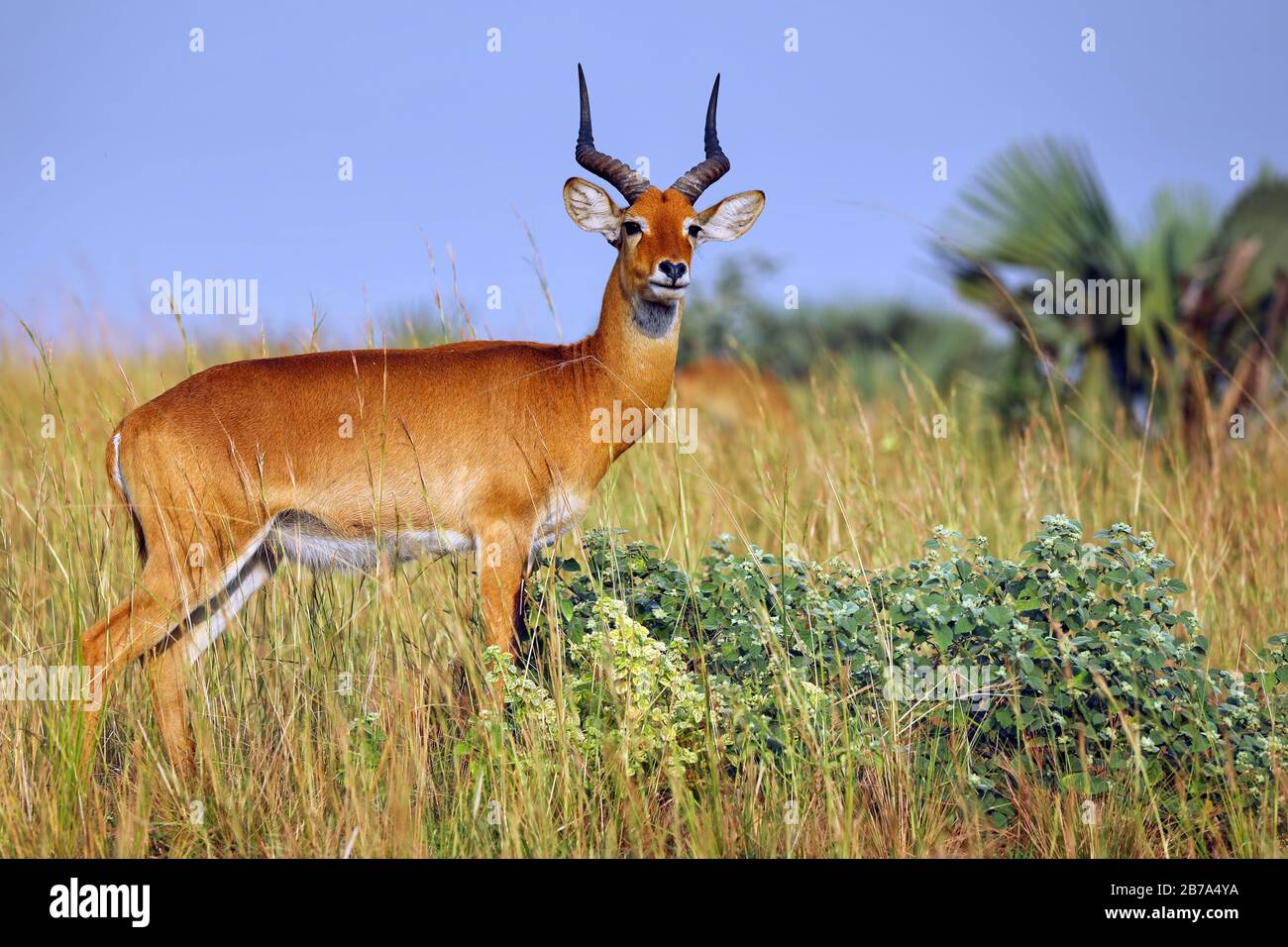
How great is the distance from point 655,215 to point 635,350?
2.14ft

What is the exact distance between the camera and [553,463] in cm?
595

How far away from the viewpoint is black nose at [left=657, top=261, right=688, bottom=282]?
565 cm

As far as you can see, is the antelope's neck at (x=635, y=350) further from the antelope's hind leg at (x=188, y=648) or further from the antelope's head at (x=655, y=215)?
the antelope's hind leg at (x=188, y=648)

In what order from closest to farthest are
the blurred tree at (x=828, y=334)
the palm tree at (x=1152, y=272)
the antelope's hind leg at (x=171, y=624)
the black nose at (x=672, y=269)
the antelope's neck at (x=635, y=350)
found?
the antelope's hind leg at (x=171, y=624) → the black nose at (x=672, y=269) → the antelope's neck at (x=635, y=350) → the palm tree at (x=1152, y=272) → the blurred tree at (x=828, y=334)

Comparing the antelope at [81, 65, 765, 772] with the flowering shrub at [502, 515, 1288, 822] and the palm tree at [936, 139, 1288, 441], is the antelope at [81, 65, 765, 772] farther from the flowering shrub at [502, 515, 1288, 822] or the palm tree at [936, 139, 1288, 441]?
the palm tree at [936, 139, 1288, 441]

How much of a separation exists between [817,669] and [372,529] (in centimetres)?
218

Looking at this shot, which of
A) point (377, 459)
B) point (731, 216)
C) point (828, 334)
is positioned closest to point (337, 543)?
point (377, 459)

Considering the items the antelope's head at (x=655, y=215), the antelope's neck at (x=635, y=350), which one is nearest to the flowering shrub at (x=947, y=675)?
the antelope's neck at (x=635, y=350)

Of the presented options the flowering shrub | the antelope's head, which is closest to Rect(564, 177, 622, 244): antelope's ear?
the antelope's head

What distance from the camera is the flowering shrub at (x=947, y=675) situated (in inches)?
180

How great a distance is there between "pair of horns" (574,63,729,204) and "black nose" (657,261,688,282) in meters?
0.79

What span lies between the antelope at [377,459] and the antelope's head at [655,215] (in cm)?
1

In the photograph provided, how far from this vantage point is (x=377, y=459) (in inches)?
228
